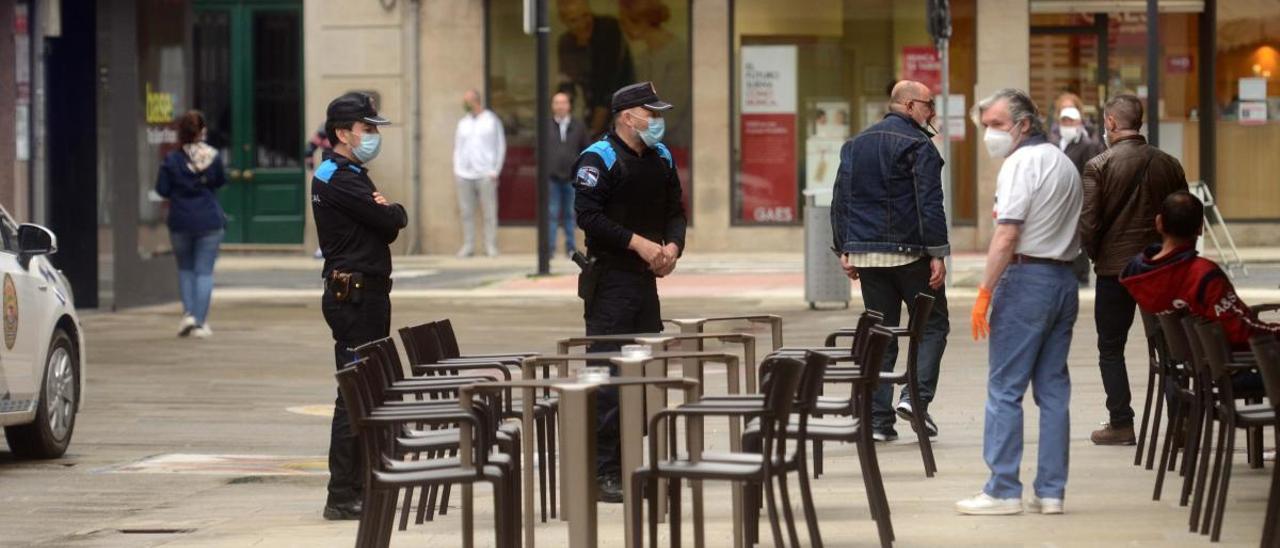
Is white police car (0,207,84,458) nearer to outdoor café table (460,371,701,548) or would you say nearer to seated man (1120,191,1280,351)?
outdoor café table (460,371,701,548)

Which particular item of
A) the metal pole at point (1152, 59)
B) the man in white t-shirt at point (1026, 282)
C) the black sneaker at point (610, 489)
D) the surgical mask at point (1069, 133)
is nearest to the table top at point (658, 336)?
the black sneaker at point (610, 489)

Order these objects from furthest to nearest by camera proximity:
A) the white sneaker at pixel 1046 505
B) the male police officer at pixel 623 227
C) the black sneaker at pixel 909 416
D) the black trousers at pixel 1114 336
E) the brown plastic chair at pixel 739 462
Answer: the black sneaker at pixel 909 416 < the black trousers at pixel 1114 336 < the male police officer at pixel 623 227 < the white sneaker at pixel 1046 505 < the brown plastic chair at pixel 739 462

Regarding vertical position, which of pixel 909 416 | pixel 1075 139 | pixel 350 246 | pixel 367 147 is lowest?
pixel 909 416

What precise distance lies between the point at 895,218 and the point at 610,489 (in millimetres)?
2417

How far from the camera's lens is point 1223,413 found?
8.98 metres

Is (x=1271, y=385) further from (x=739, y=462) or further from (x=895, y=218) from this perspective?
(x=895, y=218)

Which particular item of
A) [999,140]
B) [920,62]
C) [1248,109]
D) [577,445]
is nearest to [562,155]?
[920,62]

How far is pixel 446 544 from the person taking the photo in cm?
932

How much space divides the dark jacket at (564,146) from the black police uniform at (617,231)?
1659cm

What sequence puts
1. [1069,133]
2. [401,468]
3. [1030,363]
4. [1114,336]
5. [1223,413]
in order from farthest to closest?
1. [1069,133]
2. [1114,336]
3. [1030,363]
4. [1223,413]
5. [401,468]

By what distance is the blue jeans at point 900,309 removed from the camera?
38.4ft

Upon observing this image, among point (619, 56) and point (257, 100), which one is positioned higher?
point (619, 56)

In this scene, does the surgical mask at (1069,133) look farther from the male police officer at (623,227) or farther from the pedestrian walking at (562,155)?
the male police officer at (623,227)

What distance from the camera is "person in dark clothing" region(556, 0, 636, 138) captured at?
93.8ft
